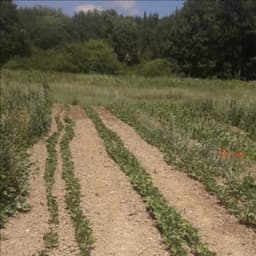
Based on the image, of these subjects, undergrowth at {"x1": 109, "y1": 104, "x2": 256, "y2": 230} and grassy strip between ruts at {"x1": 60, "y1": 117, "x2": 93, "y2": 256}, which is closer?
grassy strip between ruts at {"x1": 60, "y1": 117, "x2": 93, "y2": 256}

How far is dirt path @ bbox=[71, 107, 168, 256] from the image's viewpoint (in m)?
4.93

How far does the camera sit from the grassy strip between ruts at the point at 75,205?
499 cm

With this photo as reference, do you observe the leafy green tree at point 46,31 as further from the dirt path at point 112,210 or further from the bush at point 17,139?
the dirt path at point 112,210

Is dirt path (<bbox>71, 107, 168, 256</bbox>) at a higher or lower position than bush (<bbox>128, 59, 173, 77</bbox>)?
lower

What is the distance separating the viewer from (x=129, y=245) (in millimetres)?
4949

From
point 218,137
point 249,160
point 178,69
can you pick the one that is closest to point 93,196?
point 249,160

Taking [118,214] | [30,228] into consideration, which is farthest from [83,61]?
[30,228]

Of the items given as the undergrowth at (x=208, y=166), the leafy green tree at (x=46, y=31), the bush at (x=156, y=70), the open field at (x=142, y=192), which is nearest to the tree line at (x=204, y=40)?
the bush at (x=156, y=70)

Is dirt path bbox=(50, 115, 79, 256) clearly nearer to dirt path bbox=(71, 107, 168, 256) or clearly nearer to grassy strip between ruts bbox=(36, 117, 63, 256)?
grassy strip between ruts bbox=(36, 117, 63, 256)

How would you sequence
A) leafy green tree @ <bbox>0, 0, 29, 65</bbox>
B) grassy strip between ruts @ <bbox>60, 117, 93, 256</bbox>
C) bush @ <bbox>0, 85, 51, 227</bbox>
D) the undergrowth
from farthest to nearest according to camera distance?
leafy green tree @ <bbox>0, 0, 29, 65</bbox> < bush @ <bbox>0, 85, 51, 227</bbox> < the undergrowth < grassy strip between ruts @ <bbox>60, 117, 93, 256</bbox>

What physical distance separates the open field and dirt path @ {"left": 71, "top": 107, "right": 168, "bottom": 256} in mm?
10

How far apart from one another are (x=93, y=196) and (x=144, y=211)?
2.92 feet

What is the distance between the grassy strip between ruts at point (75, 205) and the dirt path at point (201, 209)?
1.00 meters

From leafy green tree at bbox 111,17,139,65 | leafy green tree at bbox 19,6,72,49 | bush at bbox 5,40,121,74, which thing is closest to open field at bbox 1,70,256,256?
bush at bbox 5,40,121,74
